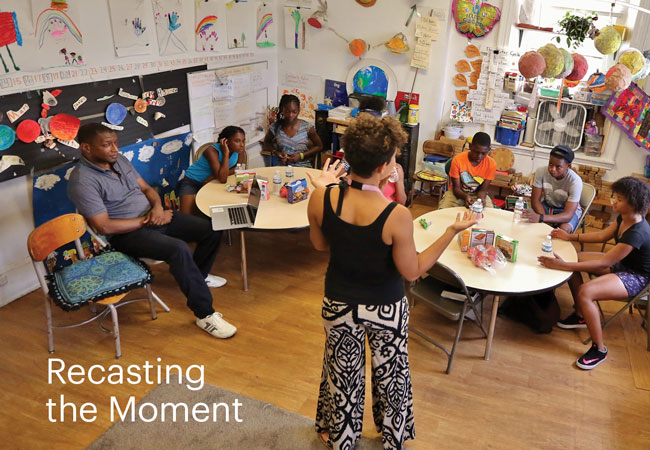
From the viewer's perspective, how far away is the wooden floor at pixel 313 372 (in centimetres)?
290

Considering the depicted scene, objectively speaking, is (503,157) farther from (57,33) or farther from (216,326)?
(57,33)

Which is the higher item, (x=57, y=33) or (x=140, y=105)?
(x=57, y=33)

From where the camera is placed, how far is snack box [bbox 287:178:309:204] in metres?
4.19

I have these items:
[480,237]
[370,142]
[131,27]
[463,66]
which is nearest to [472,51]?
[463,66]

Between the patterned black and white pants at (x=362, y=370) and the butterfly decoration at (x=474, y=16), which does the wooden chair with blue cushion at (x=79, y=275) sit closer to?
the patterned black and white pants at (x=362, y=370)

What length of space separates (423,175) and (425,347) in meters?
2.57

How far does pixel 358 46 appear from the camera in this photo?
6008 millimetres

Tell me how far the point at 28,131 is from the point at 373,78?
145 inches

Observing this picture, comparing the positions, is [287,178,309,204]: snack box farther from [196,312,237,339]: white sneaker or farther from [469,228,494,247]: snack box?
[469,228,494,247]: snack box

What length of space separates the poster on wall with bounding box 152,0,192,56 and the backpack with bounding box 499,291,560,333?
12.2 ft

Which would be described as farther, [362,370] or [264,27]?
[264,27]

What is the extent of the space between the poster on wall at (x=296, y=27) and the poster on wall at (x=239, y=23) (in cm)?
56

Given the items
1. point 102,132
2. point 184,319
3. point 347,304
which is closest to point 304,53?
point 102,132

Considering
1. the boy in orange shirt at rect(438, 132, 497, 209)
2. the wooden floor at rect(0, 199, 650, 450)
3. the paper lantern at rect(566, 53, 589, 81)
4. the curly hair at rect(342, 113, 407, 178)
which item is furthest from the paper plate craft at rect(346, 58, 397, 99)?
the curly hair at rect(342, 113, 407, 178)
